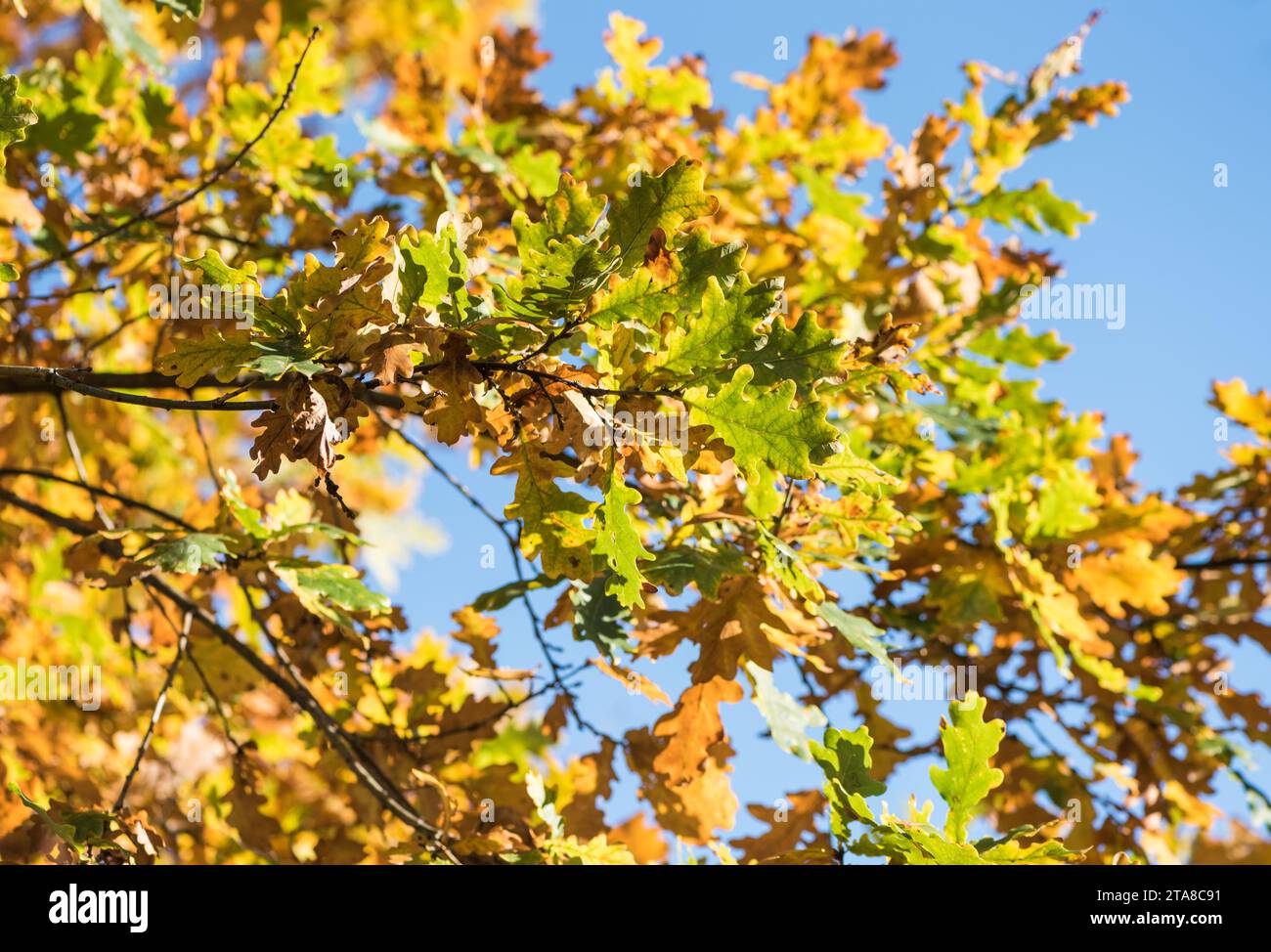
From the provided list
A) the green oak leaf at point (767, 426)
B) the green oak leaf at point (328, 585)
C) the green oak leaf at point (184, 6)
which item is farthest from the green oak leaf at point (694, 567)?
the green oak leaf at point (184, 6)

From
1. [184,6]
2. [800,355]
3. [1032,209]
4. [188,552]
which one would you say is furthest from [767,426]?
[1032,209]

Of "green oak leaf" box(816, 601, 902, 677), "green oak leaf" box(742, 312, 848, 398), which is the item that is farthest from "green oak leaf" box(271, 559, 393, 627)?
"green oak leaf" box(742, 312, 848, 398)

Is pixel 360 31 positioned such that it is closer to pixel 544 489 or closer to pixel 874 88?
pixel 874 88

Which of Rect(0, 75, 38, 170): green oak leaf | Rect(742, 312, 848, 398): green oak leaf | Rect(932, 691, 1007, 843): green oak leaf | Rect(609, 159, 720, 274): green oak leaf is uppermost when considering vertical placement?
Rect(0, 75, 38, 170): green oak leaf

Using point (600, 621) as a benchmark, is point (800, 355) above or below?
above

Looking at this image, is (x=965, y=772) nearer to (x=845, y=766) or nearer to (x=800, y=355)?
(x=845, y=766)

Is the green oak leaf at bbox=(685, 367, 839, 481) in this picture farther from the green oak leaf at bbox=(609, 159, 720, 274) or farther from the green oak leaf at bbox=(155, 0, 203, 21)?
the green oak leaf at bbox=(155, 0, 203, 21)

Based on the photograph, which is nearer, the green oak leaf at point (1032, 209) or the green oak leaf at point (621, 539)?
the green oak leaf at point (621, 539)

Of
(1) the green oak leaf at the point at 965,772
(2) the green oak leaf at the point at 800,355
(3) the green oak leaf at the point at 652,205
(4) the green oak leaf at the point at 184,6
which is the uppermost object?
(4) the green oak leaf at the point at 184,6

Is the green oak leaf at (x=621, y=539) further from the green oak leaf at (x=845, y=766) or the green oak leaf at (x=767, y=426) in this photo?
the green oak leaf at (x=845, y=766)

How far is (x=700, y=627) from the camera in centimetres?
215

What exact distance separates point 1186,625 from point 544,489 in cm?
289
